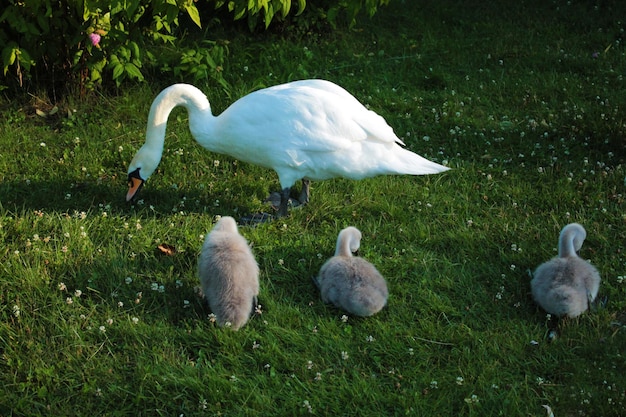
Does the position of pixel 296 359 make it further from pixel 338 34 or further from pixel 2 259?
pixel 338 34

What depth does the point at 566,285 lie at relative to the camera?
4.55m

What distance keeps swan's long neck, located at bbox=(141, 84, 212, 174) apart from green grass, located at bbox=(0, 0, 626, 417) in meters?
0.40

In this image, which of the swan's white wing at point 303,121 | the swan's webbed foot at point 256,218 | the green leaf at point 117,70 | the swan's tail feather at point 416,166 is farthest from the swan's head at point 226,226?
the green leaf at point 117,70

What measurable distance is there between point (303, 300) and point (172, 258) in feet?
→ 3.08

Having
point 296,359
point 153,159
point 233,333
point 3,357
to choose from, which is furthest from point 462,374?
point 153,159

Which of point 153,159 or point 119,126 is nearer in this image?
point 153,159

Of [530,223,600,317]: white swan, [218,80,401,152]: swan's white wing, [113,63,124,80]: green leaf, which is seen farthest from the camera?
[113,63,124,80]: green leaf

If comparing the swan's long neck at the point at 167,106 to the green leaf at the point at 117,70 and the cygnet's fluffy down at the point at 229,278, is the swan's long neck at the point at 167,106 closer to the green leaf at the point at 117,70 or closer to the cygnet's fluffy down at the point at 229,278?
the green leaf at the point at 117,70

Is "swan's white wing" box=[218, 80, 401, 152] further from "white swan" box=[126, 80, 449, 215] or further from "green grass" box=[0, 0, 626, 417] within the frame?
"green grass" box=[0, 0, 626, 417]

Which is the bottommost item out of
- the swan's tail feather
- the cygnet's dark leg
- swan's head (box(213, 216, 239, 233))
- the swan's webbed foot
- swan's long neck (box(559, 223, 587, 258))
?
the swan's webbed foot

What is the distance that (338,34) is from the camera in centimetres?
915

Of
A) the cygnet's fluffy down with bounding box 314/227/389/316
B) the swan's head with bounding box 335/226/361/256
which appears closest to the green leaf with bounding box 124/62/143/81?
the swan's head with bounding box 335/226/361/256

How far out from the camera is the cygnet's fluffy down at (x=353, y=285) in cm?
454

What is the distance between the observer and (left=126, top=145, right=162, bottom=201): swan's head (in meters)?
5.86
